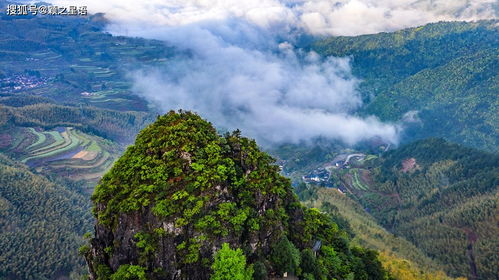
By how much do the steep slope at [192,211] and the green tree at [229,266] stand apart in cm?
107

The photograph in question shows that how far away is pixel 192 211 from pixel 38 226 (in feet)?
444

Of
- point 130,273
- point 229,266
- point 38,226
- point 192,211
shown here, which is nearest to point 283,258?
point 229,266

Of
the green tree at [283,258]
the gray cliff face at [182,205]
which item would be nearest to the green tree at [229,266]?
the gray cliff face at [182,205]

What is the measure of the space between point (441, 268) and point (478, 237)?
30.1 m

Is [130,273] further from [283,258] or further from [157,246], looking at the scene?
[283,258]

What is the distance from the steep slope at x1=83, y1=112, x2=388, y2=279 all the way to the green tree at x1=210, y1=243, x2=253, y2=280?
107cm

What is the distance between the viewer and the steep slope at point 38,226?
127 metres

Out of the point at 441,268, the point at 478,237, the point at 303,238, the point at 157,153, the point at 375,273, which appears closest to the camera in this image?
the point at 157,153

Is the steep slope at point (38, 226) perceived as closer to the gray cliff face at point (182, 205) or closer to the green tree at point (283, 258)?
the gray cliff face at point (182, 205)

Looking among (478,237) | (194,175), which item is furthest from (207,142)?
Result: (478,237)

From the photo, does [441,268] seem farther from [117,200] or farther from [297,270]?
[117,200]

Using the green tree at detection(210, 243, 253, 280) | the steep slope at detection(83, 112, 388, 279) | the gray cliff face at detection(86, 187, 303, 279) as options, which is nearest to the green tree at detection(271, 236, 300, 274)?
the steep slope at detection(83, 112, 388, 279)

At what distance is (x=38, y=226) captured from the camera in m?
147

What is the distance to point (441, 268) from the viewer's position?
152 metres
